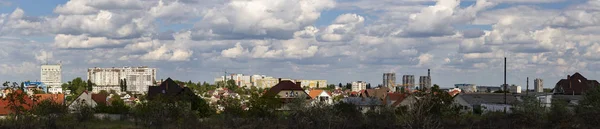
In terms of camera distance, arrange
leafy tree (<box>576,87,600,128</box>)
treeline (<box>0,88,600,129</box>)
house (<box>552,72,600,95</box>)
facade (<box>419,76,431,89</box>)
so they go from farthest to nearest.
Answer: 1. house (<box>552,72,600,95</box>)
2. facade (<box>419,76,431,89</box>)
3. treeline (<box>0,88,600,129</box>)
4. leafy tree (<box>576,87,600,128</box>)

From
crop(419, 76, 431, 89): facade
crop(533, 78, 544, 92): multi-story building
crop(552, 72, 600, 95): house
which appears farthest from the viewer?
crop(533, 78, 544, 92): multi-story building

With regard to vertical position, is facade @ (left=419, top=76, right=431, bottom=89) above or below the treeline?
above

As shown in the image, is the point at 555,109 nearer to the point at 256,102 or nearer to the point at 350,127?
the point at 350,127

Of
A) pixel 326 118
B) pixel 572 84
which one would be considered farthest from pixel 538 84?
pixel 326 118

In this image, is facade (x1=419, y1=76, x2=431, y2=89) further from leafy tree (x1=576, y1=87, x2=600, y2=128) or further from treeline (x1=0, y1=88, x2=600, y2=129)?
leafy tree (x1=576, y1=87, x2=600, y2=128)

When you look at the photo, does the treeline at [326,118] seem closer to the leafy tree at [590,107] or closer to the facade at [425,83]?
the leafy tree at [590,107]

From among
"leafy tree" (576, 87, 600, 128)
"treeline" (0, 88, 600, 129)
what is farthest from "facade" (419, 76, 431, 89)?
"leafy tree" (576, 87, 600, 128)

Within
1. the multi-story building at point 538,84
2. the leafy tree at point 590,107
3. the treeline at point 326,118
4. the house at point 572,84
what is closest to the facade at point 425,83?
the treeline at point 326,118

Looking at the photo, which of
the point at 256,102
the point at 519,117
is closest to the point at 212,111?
the point at 256,102

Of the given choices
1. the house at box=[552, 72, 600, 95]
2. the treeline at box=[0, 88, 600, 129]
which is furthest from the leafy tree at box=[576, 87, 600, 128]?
the house at box=[552, 72, 600, 95]

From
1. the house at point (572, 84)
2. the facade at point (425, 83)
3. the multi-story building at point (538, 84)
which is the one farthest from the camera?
the multi-story building at point (538, 84)

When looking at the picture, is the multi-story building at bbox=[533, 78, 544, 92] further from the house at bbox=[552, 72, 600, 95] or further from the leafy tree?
the leafy tree

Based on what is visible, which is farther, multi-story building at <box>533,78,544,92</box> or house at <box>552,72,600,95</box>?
multi-story building at <box>533,78,544,92</box>

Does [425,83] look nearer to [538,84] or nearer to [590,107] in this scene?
[590,107]
